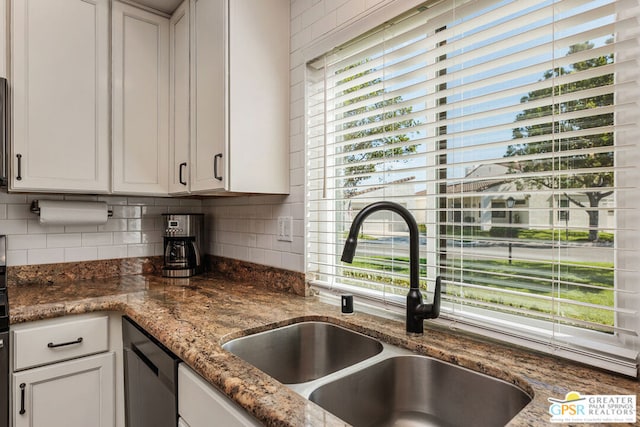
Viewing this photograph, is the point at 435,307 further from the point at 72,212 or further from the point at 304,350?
the point at 72,212

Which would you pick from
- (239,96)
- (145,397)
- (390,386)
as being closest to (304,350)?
(390,386)

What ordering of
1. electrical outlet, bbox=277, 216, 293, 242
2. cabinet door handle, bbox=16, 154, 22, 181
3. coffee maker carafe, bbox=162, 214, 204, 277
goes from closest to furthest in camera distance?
1. cabinet door handle, bbox=16, 154, 22, 181
2. electrical outlet, bbox=277, 216, 293, 242
3. coffee maker carafe, bbox=162, 214, 204, 277

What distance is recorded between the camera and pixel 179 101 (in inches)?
81.4

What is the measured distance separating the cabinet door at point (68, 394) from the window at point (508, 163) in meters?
1.15

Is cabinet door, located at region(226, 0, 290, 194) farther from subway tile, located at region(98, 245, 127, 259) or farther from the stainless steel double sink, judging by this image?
subway tile, located at region(98, 245, 127, 259)

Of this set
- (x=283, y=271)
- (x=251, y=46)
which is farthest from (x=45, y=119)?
(x=283, y=271)

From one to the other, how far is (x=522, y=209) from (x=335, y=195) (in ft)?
2.69

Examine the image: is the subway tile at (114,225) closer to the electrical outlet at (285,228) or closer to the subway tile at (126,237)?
the subway tile at (126,237)

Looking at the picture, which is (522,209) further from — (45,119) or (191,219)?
(45,119)

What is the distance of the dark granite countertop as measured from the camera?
81 cm

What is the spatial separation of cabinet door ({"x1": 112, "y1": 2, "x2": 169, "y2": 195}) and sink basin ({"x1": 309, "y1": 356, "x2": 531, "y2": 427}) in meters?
1.64

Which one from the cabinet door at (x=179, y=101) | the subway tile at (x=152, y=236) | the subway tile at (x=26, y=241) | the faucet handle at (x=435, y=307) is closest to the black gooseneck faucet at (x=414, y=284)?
the faucet handle at (x=435, y=307)

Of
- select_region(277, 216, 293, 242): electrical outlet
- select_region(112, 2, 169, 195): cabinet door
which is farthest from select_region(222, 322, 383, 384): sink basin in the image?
select_region(112, 2, 169, 195): cabinet door

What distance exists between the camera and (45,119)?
5.95 ft
